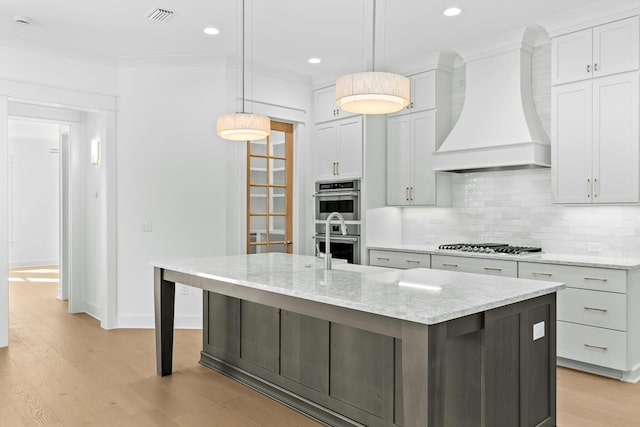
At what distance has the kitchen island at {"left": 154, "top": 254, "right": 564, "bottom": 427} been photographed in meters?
1.96

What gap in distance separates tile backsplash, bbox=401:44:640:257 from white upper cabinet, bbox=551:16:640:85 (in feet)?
1.01

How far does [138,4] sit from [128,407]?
10.0ft

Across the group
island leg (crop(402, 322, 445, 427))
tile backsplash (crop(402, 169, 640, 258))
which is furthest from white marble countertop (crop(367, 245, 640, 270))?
island leg (crop(402, 322, 445, 427))

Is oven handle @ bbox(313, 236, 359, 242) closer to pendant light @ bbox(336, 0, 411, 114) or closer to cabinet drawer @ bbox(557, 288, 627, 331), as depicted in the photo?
cabinet drawer @ bbox(557, 288, 627, 331)

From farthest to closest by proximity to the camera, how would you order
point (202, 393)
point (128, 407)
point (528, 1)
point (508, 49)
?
point (508, 49)
point (528, 1)
point (202, 393)
point (128, 407)

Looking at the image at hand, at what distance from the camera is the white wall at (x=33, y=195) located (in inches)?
400

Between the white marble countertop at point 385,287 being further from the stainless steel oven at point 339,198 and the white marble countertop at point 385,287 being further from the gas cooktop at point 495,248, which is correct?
the stainless steel oven at point 339,198

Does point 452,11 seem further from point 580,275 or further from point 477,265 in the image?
point 580,275

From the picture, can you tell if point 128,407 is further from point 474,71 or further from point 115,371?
point 474,71

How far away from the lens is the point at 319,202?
597 centimetres

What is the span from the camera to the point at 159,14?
13.4ft

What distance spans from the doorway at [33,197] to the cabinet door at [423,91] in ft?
25.8

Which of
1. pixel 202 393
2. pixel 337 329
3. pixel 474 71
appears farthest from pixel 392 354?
pixel 474 71

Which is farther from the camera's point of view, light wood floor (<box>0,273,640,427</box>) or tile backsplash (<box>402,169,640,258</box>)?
tile backsplash (<box>402,169,640,258</box>)
